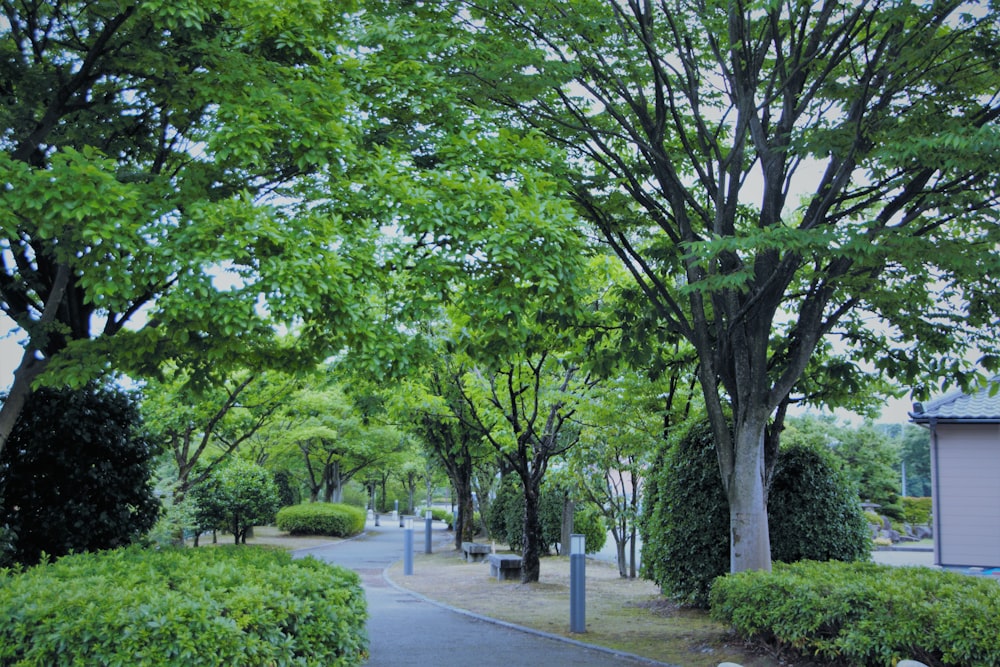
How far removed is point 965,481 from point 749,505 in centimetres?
1378

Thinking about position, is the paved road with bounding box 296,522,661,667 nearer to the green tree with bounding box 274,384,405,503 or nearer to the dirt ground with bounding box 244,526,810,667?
the dirt ground with bounding box 244,526,810,667

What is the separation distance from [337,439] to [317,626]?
95.9 ft

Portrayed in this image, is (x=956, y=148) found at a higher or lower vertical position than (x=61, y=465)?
higher

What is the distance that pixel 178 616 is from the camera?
5449mm

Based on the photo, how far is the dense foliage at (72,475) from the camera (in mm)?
9594

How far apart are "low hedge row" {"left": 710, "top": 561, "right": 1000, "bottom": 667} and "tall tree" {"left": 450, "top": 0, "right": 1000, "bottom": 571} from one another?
0.98m

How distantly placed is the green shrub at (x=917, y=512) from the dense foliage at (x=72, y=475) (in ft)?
120

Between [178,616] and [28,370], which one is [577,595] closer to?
[178,616]

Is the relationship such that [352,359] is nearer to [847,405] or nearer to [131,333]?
[131,333]

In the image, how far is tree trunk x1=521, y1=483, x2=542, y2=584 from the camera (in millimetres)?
16188

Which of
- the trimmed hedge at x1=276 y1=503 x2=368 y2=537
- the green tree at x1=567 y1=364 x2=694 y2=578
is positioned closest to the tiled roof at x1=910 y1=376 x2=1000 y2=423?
the green tree at x1=567 y1=364 x2=694 y2=578

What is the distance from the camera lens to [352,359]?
299 inches

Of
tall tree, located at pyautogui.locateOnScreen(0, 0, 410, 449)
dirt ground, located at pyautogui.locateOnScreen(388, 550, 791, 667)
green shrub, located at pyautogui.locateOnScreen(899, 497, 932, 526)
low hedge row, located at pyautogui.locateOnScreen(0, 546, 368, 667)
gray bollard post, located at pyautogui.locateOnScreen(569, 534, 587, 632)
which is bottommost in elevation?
green shrub, located at pyautogui.locateOnScreen(899, 497, 932, 526)

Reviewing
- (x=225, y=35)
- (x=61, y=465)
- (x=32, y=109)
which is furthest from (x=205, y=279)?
(x=61, y=465)
